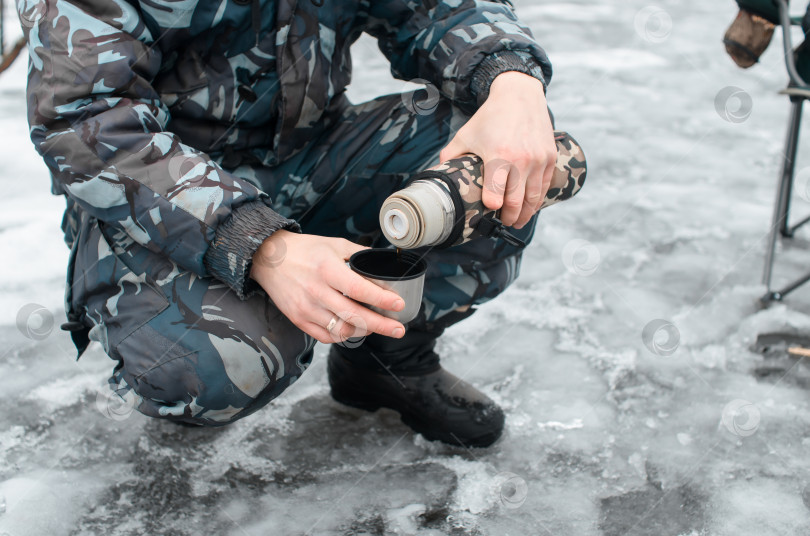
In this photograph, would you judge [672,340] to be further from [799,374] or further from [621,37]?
[621,37]

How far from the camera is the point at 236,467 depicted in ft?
5.14

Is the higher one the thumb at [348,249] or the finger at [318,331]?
the thumb at [348,249]

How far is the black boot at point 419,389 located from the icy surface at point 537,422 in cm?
4

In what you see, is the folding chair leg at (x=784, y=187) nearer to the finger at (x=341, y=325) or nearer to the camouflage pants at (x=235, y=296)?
the camouflage pants at (x=235, y=296)

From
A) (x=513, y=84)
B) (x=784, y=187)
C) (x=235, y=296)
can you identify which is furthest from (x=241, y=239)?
(x=784, y=187)

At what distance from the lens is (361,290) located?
1114 mm

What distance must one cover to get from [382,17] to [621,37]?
13.2ft

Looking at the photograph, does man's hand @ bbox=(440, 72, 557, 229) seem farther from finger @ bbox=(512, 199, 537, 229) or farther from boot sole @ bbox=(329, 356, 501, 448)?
boot sole @ bbox=(329, 356, 501, 448)

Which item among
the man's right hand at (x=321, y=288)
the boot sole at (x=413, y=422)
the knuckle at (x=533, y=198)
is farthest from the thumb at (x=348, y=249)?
the boot sole at (x=413, y=422)

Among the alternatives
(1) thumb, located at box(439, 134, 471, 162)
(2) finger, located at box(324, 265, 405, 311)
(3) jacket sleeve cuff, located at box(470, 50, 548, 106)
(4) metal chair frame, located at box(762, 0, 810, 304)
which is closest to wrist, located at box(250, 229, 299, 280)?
(2) finger, located at box(324, 265, 405, 311)

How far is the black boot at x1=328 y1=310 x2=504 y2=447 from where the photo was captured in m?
1.65

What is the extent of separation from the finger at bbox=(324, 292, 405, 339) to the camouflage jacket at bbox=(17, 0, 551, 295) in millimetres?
156

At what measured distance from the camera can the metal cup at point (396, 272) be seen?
1146 mm

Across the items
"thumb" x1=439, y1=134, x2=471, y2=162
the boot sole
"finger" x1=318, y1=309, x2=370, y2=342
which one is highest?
"thumb" x1=439, y1=134, x2=471, y2=162
